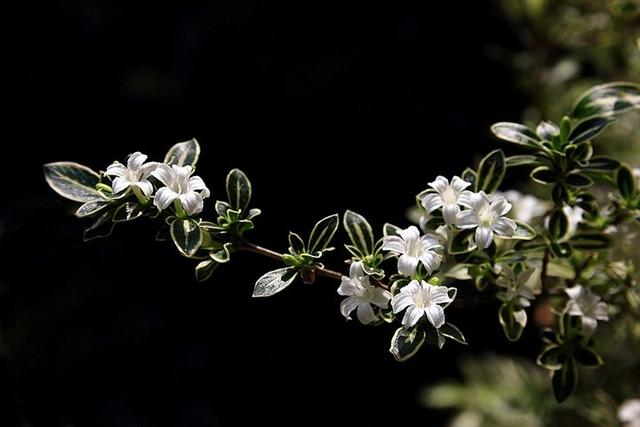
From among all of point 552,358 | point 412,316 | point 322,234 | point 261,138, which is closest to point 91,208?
point 322,234

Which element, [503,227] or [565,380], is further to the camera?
[565,380]

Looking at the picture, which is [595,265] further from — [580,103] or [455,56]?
[455,56]

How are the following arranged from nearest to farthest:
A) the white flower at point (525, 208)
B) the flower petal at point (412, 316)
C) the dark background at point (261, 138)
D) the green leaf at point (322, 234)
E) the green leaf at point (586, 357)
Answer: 1. the flower petal at point (412, 316)
2. the green leaf at point (322, 234)
3. the green leaf at point (586, 357)
4. the white flower at point (525, 208)
5. the dark background at point (261, 138)

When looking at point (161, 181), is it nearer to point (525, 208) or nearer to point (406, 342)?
point (406, 342)

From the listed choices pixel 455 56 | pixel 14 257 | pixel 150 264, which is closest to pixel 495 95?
pixel 455 56

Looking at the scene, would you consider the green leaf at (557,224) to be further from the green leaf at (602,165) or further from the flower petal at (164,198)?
the flower petal at (164,198)

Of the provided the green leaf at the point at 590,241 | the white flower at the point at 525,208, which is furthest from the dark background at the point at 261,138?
the green leaf at the point at 590,241
